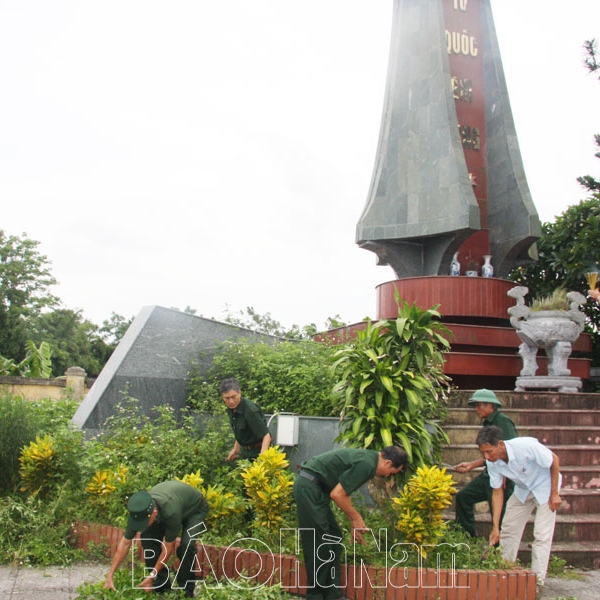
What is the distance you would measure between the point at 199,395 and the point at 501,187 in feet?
24.2

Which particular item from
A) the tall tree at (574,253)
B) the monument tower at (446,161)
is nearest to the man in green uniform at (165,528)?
the monument tower at (446,161)

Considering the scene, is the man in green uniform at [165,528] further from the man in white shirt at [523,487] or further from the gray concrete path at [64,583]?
the man in white shirt at [523,487]

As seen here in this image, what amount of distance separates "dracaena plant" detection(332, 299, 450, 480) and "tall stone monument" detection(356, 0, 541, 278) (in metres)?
5.37

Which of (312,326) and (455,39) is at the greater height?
→ (455,39)

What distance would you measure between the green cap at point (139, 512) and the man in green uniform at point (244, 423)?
1.71 m

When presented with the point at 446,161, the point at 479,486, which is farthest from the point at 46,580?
the point at 446,161

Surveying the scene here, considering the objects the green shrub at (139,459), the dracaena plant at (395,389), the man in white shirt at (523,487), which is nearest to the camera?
the man in white shirt at (523,487)

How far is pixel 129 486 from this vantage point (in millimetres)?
6004

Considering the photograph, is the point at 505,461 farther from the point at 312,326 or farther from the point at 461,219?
the point at 461,219

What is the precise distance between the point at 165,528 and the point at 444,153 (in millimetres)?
9162

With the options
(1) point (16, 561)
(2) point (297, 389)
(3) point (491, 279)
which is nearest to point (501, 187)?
(3) point (491, 279)

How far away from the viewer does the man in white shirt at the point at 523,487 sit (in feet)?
16.2

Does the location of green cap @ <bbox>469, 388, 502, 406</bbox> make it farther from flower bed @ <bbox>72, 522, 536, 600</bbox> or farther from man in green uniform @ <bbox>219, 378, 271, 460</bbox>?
man in green uniform @ <bbox>219, 378, 271, 460</bbox>

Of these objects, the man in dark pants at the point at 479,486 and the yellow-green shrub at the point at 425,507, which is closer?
the yellow-green shrub at the point at 425,507
